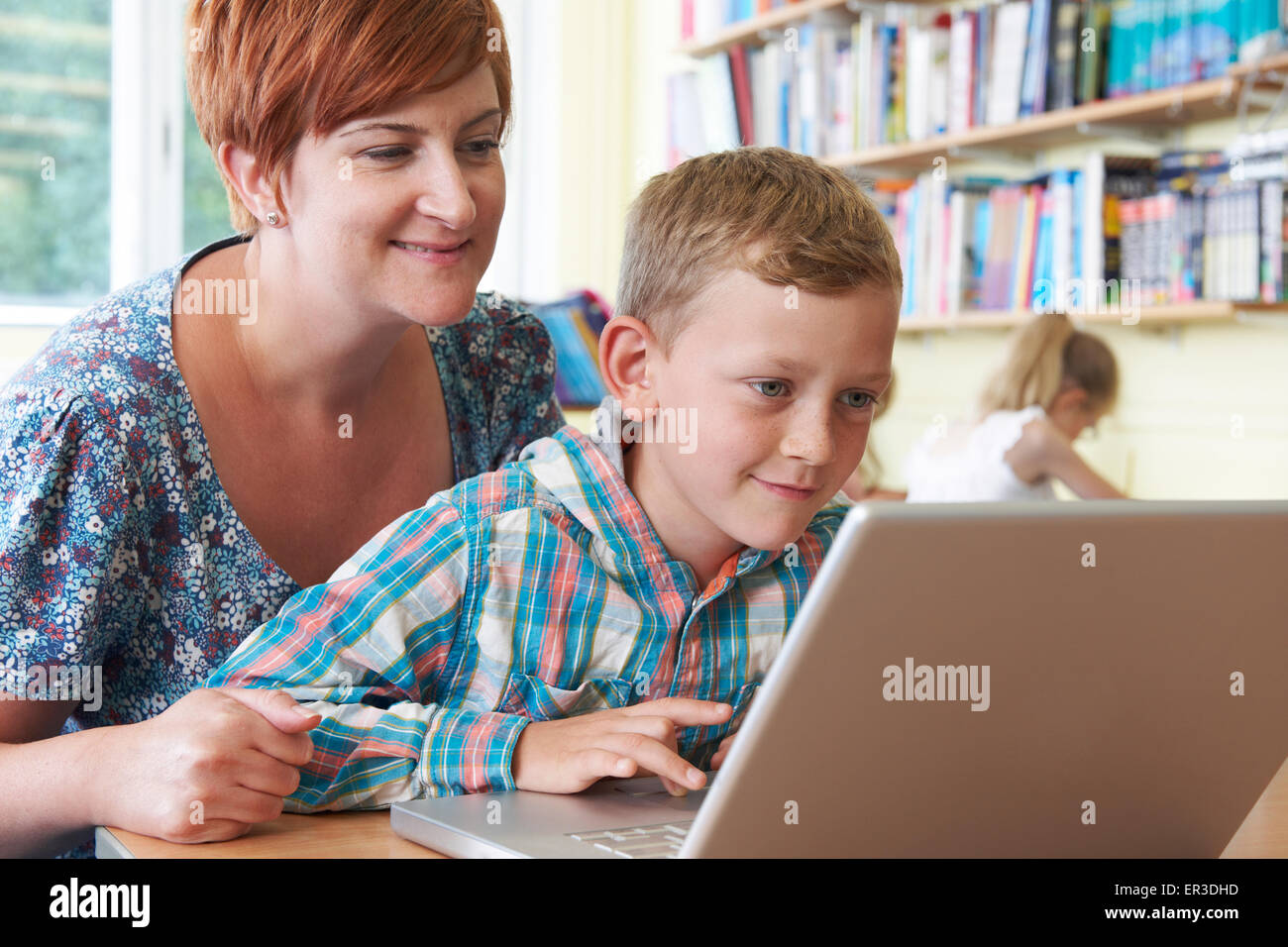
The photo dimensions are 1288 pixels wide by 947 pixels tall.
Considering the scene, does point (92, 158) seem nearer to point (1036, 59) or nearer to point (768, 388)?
point (1036, 59)

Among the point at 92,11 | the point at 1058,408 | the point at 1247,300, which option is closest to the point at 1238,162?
the point at 1247,300

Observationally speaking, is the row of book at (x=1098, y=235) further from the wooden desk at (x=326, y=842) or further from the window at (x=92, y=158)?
the window at (x=92, y=158)

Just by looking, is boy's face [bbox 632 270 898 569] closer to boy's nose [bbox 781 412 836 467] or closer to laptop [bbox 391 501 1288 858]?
boy's nose [bbox 781 412 836 467]

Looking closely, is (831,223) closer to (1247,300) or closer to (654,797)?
(654,797)

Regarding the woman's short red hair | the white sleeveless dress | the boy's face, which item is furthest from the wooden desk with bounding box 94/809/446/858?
the white sleeveless dress

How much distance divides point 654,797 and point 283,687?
26 cm

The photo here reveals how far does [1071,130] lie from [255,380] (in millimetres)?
2289

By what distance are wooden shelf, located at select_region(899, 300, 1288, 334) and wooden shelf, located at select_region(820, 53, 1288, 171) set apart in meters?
0.40

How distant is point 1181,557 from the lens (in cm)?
62

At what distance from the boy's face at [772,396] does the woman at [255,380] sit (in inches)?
11.0

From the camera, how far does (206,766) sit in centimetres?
78

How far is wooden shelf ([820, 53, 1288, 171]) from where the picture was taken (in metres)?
2.63

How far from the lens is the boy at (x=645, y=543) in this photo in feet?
2.95

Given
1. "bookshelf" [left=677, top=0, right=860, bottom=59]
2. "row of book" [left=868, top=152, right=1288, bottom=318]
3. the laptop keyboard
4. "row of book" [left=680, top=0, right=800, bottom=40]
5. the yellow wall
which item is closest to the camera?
the laptop keyboard
